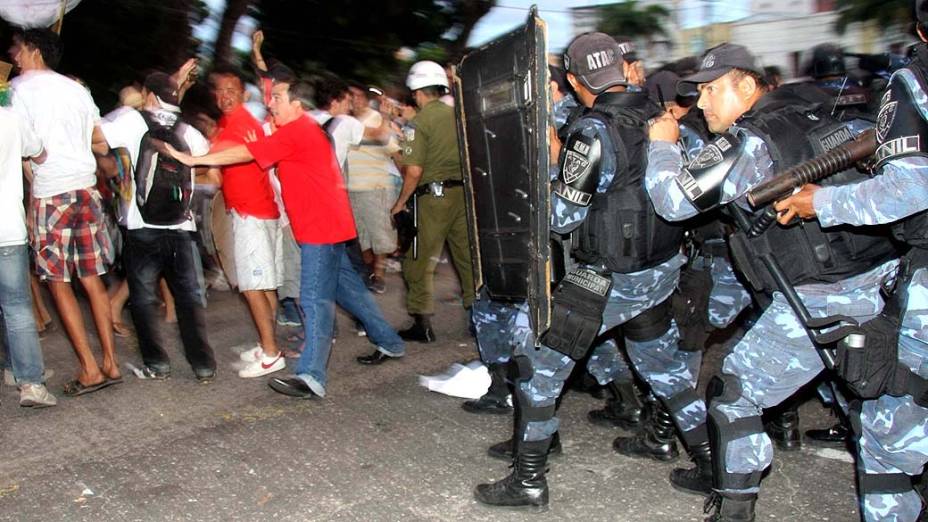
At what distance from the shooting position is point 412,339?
20.6 ft

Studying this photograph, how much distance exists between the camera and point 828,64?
550 centimetres

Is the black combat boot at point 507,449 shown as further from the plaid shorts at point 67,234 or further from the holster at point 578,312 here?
the plaid shorts at point 67,234

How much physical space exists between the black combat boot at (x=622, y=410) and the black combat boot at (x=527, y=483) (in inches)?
40.2

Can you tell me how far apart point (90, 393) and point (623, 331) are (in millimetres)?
3103

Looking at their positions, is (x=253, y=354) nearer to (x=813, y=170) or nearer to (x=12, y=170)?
(x=12, y=170)

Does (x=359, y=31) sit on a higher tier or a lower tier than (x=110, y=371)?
higher

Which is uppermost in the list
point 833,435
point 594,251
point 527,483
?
point 594,251

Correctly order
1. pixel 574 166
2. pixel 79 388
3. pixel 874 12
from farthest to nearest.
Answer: pixel 874 12
pixel 79 388
pixel 574 166

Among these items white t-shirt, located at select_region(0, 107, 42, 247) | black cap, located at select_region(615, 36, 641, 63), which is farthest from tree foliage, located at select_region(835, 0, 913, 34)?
white t-shirt, located at select_region(0, 107, 42, 247)

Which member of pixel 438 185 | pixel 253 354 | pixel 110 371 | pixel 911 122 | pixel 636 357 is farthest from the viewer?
pixel 438 185

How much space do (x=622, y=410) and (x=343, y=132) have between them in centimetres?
307

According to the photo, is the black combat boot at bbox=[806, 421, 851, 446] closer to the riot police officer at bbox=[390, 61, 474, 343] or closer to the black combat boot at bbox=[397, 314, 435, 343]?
the riot police officer at bbox=[390, 61, 474, 343]

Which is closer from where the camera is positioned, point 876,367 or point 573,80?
point 876,367

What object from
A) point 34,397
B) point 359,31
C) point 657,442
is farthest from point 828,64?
point 359,31
